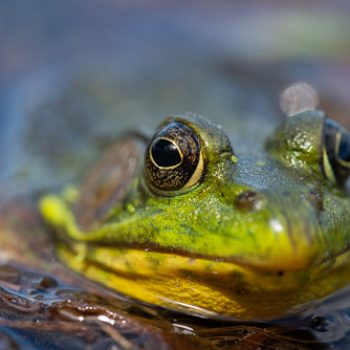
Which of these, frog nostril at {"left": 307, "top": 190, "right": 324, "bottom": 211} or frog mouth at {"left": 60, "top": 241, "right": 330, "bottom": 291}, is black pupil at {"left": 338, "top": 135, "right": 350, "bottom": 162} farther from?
frog mouth at {"left": 60, "top": 241, "right": 330, "bottom": 291}

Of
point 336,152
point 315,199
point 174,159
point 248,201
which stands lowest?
point 248,201

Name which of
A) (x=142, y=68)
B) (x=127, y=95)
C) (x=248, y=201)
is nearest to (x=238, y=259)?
(x=248, y=201)

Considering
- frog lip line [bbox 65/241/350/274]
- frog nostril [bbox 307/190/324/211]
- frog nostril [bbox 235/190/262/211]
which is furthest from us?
frog nostril [bbox 307/190/324/211]

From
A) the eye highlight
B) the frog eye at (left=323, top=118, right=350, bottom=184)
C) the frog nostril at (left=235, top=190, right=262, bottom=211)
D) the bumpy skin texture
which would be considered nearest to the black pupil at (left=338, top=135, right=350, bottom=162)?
the frog eye at (left=323, top=118, right=350, bottom=184)

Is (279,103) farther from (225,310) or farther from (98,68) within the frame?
(225,310)

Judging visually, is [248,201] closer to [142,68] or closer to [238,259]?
[238,259]

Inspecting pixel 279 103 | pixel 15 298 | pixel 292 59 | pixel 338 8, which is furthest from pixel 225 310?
pixel 338 8

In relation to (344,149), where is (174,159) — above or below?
below
